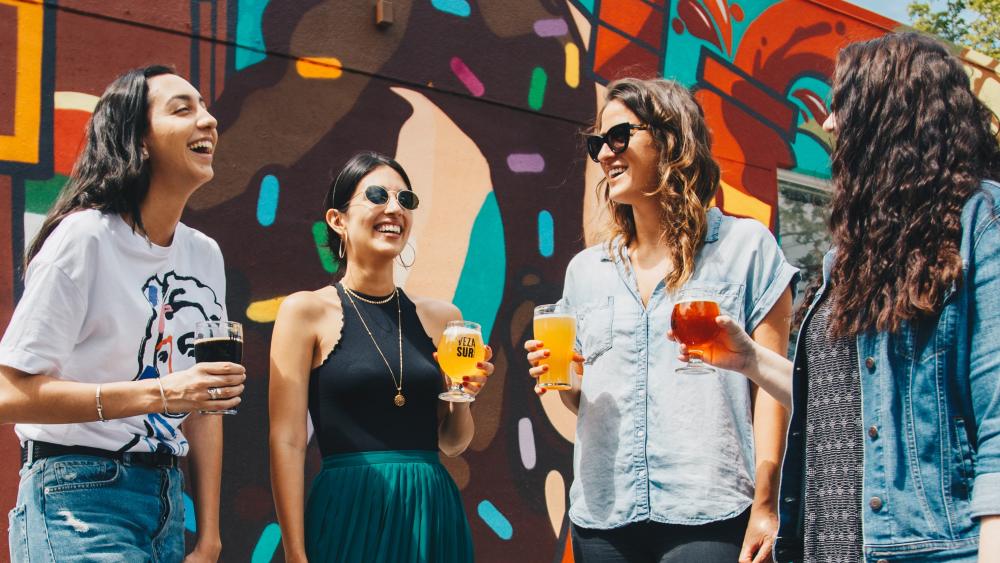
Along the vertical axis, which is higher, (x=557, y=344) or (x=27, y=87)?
(x=27, y=87)

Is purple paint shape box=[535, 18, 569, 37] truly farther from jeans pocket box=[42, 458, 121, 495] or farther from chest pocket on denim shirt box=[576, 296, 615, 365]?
jeans pocket box=[42, 458, 121, 495]

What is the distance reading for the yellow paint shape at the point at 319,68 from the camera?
189 inches

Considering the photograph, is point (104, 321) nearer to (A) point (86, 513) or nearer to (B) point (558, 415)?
(A) point (86, 513)

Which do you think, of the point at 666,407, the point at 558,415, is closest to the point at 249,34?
the point at 558,415

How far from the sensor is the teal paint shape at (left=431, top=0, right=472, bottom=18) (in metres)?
5.25

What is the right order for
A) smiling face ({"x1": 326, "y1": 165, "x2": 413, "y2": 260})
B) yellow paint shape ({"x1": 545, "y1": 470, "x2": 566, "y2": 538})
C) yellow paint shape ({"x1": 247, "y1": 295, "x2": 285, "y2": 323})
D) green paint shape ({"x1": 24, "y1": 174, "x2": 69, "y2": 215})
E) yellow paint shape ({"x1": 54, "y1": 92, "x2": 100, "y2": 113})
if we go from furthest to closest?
1. yellow paint shape ({"x1": 545, "y1": 470, "x2": 566, "y2": 538})
2. yellow paint shape ({"x1": 247, "y1": 295, "x2": 285, "y2": 323})
3. yellow paint shape ({"x1": 54, "y1": 92, "x2": 100, "y2": 113})
4. green paint shape ({"x1": 24, "y1": 174, "x2": 69, "y2": 215})
5. smiling face ({"x1": 326, "y1": 165, "x2": 413, "y2": 260})

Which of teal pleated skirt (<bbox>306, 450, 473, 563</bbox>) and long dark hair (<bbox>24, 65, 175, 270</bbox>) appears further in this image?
teal pleated skirt (<bbox>306, 450, 473, 563</bbox>)

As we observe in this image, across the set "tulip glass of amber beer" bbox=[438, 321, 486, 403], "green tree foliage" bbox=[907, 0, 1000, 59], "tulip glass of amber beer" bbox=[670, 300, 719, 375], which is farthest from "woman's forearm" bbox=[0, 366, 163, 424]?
"green tree foliage" bbox=[907, 0, 1000, 59]

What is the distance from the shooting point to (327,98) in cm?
486

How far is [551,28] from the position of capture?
564 cm

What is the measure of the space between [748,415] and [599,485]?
19.7 inches

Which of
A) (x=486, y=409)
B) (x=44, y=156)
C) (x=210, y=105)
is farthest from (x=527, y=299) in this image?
(x=44, y=156)

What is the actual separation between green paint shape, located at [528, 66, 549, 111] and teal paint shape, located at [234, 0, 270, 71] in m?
1.60

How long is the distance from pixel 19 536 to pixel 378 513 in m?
1.04
